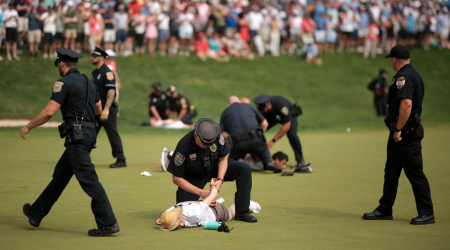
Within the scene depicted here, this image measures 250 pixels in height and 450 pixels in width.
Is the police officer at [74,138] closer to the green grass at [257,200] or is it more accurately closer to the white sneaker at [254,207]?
the green grass at [257,200]

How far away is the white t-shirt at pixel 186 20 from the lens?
78.1 ft

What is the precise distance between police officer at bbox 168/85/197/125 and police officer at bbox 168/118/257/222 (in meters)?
11.3

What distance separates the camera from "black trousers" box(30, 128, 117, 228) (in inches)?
214

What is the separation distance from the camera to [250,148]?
387 inches

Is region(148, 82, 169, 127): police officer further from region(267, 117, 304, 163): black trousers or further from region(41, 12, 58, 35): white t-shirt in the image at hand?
region(267, 117, 304, 163): black trousers

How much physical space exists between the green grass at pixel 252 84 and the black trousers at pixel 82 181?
11756 millimetres

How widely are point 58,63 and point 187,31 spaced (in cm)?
1879

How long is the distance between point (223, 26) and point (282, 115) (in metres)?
15.7

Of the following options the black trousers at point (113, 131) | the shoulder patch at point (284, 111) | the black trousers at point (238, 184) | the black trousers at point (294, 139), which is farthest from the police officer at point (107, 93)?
the black trousers at point (238, 184)

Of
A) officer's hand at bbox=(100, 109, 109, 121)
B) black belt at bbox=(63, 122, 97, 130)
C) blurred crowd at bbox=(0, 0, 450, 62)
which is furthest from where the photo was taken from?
blurred crowd at bbox=(0, 0, 450, 62)

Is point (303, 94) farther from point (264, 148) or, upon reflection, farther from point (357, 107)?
point (264, 148)

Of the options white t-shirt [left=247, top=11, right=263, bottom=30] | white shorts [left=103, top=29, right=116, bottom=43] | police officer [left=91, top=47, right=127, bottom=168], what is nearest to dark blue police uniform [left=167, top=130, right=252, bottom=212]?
police officer [left=91, top=47, right=127, bottom=168]

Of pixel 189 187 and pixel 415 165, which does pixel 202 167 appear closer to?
pixel 189 187

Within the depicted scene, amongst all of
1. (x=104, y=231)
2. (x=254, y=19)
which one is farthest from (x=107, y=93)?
(x=254, y=19)
